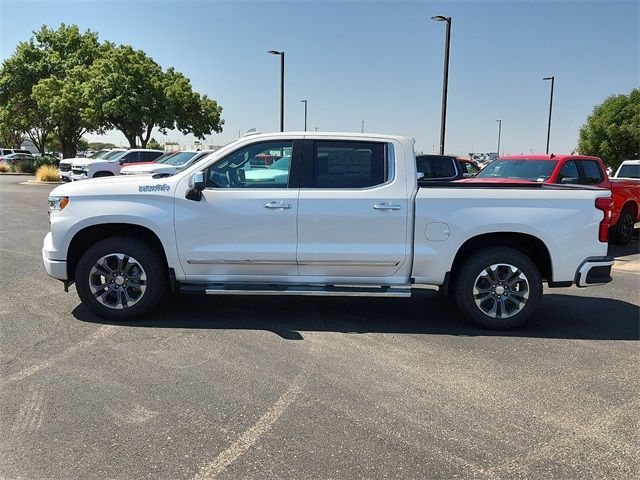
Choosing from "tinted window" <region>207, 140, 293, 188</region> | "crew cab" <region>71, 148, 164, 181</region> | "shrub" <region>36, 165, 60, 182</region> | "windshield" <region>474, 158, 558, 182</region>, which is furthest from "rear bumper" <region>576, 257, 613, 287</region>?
"shrub" <region>36, 165, 60, 182</region>

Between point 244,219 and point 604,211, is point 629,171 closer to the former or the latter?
point 604,211

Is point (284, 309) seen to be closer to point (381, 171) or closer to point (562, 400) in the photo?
point (381, 171)

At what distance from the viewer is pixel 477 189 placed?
527 cm

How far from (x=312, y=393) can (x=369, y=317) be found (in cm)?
202

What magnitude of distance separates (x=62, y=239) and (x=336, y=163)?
9.36ft

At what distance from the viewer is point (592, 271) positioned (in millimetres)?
5219

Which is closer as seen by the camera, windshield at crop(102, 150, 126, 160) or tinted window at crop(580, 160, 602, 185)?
tinted window at crop(580, 160, 602, 185)

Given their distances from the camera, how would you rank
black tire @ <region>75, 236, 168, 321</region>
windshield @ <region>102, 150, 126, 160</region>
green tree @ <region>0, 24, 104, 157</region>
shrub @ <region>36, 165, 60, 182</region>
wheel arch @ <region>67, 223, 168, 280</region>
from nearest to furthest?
black tire @ <region>75, 236, 168, 321</region>
wheel arch @ <region>67, 223, 168, 280</region>
windshield @ <region>102, 150, 126, 160</region>
shrub @ <region>36, 165, 60, 182</region>
green tree @ <region>0, 24, 104, 157</region>

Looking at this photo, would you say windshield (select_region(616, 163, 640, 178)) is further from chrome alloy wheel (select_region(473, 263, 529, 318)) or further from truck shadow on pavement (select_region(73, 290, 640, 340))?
chrome alloy wheel (select_region(473, 263, 529, 318))

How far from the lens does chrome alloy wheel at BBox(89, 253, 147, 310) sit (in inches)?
209

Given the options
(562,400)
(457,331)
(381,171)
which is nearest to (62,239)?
(381,171)

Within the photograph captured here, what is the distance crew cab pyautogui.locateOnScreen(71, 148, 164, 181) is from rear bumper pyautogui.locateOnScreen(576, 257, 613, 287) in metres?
18.6

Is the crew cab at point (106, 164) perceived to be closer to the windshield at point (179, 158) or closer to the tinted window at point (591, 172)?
the windshield at point (179, 158)

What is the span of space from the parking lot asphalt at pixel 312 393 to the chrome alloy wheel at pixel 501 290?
27 centimetres
